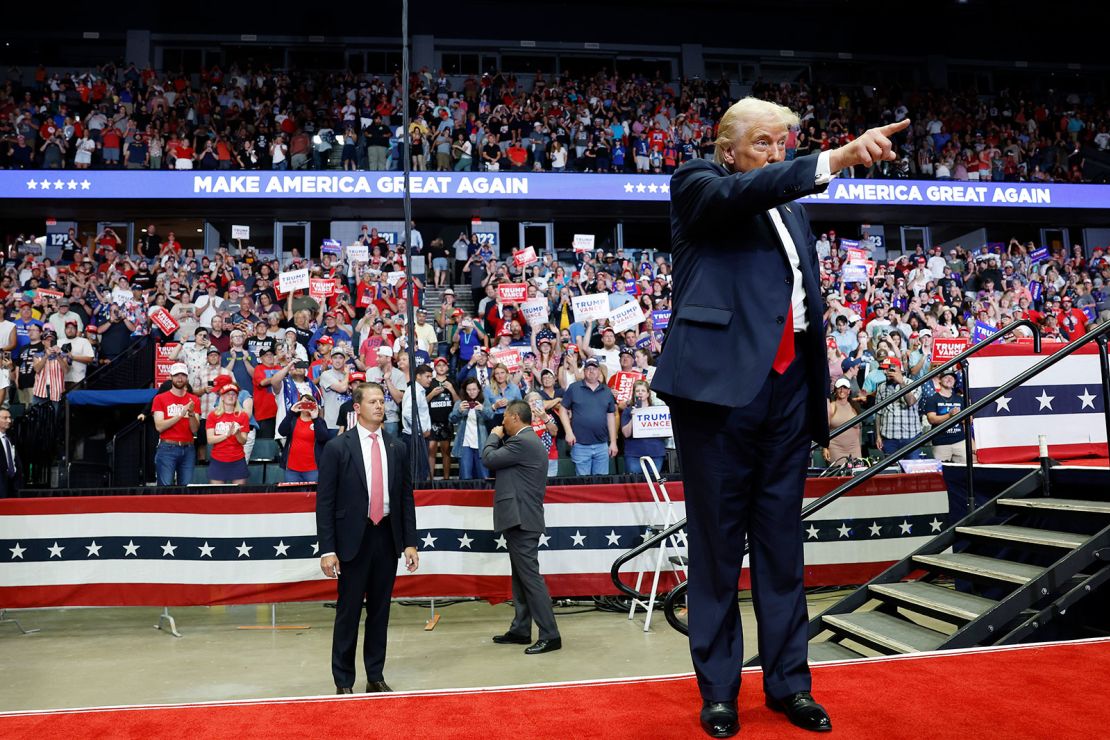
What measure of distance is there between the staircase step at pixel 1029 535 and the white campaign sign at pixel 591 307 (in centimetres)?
819

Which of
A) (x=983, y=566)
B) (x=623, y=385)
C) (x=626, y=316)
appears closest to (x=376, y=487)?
(x=983, y=566)

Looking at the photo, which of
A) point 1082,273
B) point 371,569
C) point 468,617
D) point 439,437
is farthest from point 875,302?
point 371,569

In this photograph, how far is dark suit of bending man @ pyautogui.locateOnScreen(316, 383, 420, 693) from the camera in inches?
224

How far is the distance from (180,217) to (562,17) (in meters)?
13.8

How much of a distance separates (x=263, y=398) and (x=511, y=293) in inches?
192

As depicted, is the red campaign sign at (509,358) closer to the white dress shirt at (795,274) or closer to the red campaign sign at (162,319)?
the red campaign sign at (162,319)

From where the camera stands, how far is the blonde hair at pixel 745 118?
2635mm

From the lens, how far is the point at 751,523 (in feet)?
8.79

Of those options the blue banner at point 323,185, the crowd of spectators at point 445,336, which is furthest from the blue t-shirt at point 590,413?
the blue banner at point 323,185

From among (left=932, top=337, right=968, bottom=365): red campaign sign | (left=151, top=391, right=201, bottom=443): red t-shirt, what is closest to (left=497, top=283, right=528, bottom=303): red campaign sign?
(left=151, top=391, right=201, bottom=443): red t-shirt

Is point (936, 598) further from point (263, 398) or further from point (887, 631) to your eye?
point (263, 398)

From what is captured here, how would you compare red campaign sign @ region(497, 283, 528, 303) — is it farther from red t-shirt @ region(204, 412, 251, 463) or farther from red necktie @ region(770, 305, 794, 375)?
red necktie @ region(770, 305, 794, 375)

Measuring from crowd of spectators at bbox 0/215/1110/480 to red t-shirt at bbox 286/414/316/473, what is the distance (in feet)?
0.06

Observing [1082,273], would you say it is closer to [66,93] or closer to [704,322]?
[704,322]
